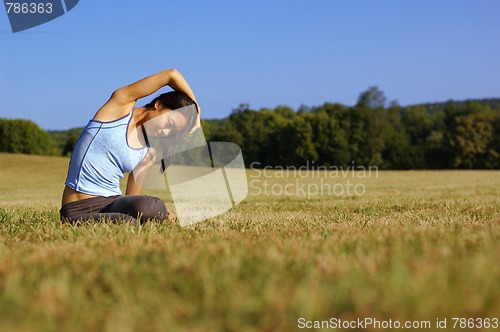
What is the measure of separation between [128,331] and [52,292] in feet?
1.90

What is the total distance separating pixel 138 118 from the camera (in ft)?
19.2

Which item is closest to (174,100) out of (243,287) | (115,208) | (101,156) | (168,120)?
(168,120)

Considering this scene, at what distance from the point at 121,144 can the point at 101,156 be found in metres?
0.26

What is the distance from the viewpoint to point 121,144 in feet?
18.9

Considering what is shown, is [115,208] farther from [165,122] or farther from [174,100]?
[174,100]

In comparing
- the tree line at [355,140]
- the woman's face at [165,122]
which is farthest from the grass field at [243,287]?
the tree line at [355,140]

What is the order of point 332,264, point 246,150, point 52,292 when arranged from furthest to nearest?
point 246,150 → point 332,264 → point 52,292

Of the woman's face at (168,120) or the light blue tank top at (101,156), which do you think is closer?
the woman's face at (168,120)

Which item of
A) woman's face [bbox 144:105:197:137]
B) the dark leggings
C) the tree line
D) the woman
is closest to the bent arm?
the woman

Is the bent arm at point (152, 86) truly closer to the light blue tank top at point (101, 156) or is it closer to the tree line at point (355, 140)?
the light blue tank top at point (101, 156)

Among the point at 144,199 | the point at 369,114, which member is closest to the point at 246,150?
the point at 369,114

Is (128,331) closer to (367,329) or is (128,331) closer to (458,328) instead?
(367,329)

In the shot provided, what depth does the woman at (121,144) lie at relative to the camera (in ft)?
18.6

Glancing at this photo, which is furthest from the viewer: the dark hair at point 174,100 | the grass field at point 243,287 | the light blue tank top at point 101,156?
the light blue tank top at point 101,156
